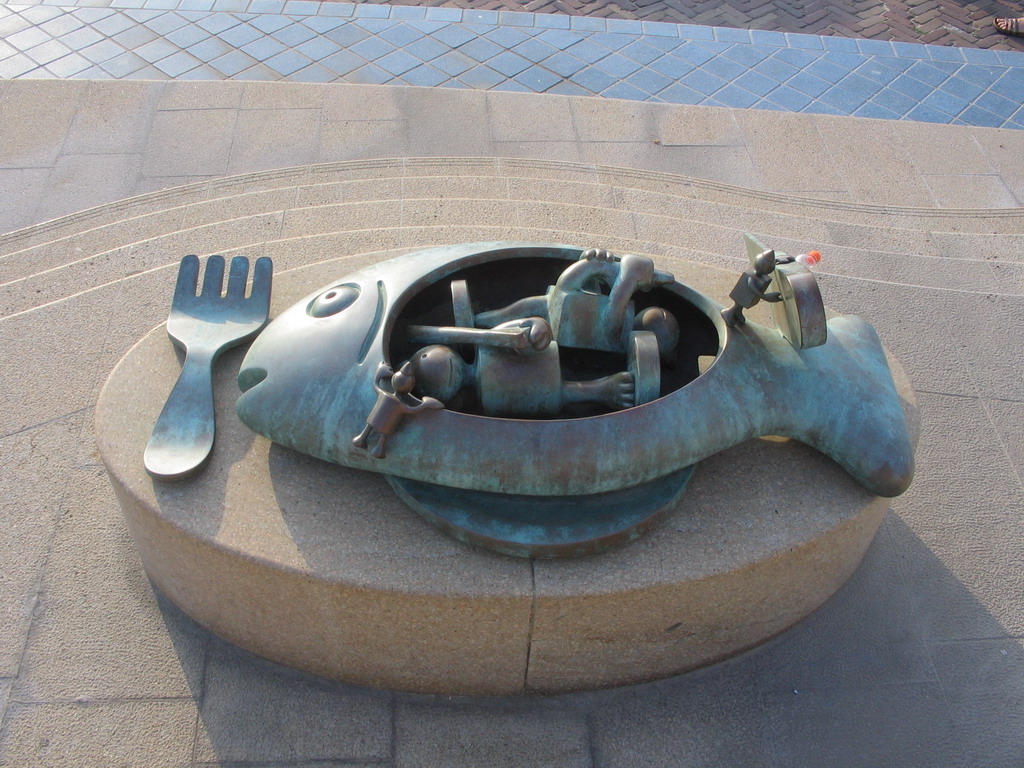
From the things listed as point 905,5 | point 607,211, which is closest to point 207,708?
point 607,211

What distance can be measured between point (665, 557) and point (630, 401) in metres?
0.47

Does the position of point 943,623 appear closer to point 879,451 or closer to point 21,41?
point 879,451

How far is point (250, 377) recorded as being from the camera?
256cm

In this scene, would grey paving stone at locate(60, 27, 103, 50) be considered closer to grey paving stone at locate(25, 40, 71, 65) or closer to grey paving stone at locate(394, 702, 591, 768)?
grey paving stone at locate(25, 40, 71, 65)

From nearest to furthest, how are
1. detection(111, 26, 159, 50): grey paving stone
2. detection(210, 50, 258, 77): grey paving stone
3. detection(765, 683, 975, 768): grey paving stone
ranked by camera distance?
detection(765, 683, 975, 768): grey paving stone, detection(210, 50, 258, 77): grey paving stone, detection(111, 26, 159, 50): grey paving stone

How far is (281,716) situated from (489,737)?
653 mm

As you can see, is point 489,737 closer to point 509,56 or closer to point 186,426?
point 186,426

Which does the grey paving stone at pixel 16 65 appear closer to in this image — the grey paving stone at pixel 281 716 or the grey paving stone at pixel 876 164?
the grey paving stone at pixel 281 716

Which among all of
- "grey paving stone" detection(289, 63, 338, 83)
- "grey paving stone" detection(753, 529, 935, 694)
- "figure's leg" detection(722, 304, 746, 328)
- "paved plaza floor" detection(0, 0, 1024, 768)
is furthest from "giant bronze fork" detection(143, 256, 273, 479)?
"grey paving stone" detection(289, 63, 338, 83)

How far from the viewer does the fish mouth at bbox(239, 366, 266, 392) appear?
2.53 metres

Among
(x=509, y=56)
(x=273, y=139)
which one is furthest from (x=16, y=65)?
(x=509, y=56)

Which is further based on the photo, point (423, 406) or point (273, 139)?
point (273, 139)

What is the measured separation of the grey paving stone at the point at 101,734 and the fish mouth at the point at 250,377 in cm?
102

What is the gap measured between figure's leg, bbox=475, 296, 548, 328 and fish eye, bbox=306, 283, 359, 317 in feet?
1.31
